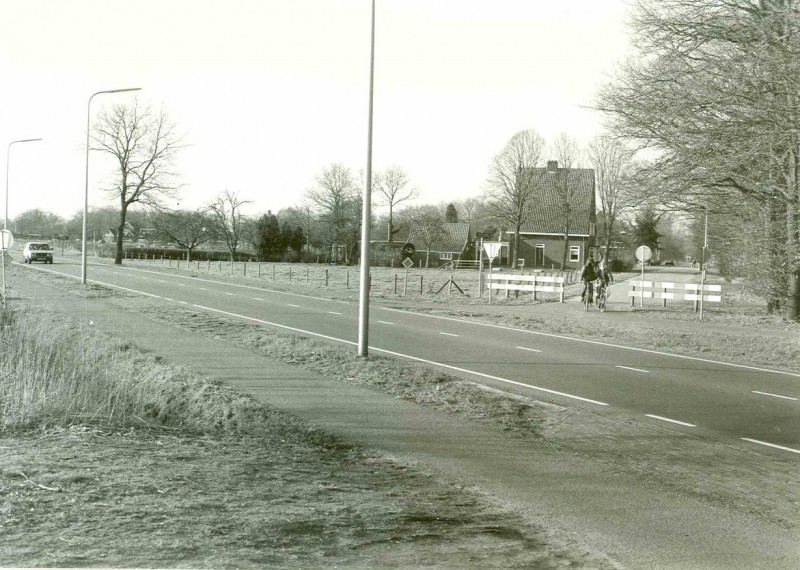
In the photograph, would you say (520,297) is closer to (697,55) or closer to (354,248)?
(697,55)

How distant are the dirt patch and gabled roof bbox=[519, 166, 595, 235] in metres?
64.5

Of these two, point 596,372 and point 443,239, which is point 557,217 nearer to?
point 443,239

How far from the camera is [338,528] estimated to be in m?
5.15

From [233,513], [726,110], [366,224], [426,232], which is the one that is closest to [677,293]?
[726,110]

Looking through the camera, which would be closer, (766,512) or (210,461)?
(766,512)

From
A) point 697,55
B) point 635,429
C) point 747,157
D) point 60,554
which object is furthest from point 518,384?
point 697,55

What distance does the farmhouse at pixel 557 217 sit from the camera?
7131 centimetres

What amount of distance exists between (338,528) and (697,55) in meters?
18.6

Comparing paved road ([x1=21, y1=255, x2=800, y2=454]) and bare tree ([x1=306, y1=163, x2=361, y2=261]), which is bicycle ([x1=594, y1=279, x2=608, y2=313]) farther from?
bare tree ([x1=306, y1=163, x2=361, y2=261])

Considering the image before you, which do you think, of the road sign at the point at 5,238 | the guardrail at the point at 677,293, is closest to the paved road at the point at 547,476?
the guardrail at the point at 677,293

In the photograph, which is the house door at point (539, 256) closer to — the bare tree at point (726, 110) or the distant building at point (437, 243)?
the distant building at point (437, 243)

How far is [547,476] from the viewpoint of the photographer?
6941mm

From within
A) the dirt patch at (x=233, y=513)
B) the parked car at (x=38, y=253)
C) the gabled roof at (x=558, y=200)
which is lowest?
the dirt patch at (x=233, y=513)

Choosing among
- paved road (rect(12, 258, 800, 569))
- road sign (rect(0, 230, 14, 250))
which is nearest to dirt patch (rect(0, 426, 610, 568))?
paved road (rect(12, 258, 800, 569))
